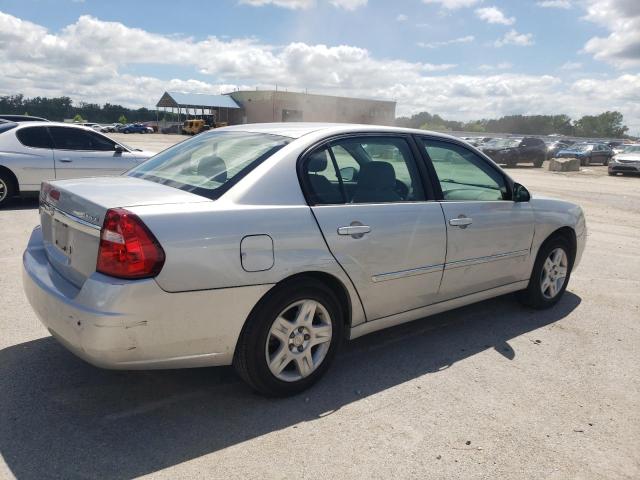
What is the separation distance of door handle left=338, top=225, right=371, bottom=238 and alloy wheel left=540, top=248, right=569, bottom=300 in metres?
2.31

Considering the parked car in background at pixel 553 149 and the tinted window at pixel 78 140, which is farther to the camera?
the parked car in background at pixel 553 149

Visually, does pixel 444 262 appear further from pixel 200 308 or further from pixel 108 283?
pixel 108 283

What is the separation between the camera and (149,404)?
9.96 feet

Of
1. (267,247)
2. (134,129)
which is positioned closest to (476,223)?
(267,247)

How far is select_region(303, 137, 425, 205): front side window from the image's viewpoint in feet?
10.7

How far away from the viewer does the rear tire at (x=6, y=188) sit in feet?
28.5

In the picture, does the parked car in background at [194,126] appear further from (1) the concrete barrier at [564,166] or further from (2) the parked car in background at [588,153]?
(1) the concrete barrier at [564,166]

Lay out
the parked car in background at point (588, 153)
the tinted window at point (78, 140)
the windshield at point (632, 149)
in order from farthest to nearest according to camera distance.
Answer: the parked car in background at point (588, 153), the windshield at point (632, 149), the tinted window at point (78, 140)

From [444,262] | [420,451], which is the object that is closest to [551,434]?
[420,451]

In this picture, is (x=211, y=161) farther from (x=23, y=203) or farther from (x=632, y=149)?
(x=632, y=149)

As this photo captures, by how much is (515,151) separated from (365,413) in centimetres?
2860

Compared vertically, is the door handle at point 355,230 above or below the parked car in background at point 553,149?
below

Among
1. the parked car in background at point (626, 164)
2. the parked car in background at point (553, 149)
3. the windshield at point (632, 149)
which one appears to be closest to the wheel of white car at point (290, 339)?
the parked car in background at point (626, 164)

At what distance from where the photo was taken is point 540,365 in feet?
12.4
